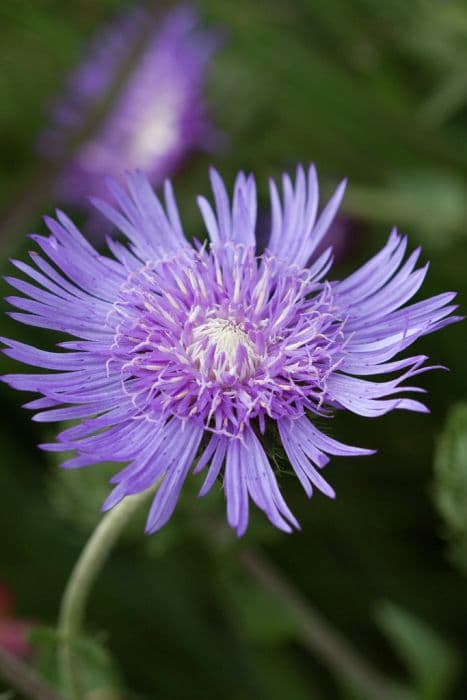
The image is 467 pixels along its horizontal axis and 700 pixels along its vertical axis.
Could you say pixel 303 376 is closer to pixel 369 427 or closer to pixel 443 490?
pixel 443 490

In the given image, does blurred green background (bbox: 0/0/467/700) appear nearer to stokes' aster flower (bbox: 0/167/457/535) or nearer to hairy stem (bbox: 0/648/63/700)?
hairy stem (bbox: 0/648/63/700)

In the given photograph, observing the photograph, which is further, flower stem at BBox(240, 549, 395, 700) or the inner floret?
flower stem at BBox(240, 549, 395, 700)

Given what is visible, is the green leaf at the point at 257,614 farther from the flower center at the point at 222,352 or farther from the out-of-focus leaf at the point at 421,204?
the out-of-focus leaf at the point at 421,204

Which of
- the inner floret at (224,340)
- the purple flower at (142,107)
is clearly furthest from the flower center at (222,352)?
the purple flower at (142,107)

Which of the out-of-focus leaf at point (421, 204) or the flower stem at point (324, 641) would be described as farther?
the out-of-focus leaf at point (421, 204)

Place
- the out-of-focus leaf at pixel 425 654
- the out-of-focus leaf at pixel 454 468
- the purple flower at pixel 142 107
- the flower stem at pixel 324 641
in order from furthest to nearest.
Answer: the purple flower at pixel 142 107 → the flower stem at pixel 324 641 → the out-of-focus leaf at pixel 425 654 → the out-of-focus leaf at pixel 454 468

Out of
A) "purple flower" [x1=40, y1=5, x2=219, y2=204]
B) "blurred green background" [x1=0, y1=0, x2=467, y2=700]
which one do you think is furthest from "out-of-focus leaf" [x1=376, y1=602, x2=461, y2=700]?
"purple flower" [x1=40, y1=5, x2=219, y2=204]
